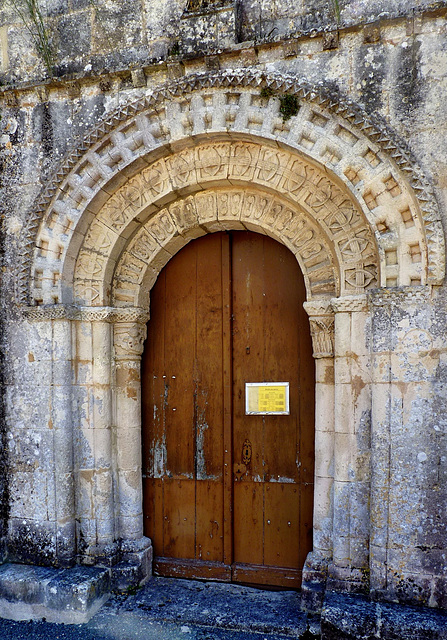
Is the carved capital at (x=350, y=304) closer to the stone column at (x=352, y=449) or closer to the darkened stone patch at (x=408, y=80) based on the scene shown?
the stone column at (x=352, y=449)

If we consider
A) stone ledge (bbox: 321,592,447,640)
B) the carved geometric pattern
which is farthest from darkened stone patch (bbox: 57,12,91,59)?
stone ledge (bbox: 321,592,447,640)

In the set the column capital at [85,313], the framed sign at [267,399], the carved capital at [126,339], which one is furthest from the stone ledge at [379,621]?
the column capital at [85,313]

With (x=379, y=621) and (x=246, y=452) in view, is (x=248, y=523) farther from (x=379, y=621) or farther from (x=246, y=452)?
(x=379, y=621)

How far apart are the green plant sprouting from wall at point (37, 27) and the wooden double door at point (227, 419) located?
70.2 inches

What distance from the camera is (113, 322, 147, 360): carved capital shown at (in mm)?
3707

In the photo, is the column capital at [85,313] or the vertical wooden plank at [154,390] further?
the vertical wooden plank at [154,390]

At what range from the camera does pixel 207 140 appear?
133 inches

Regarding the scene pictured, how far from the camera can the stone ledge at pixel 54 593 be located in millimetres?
3291

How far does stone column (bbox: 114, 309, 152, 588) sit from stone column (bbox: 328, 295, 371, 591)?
4.96 feet

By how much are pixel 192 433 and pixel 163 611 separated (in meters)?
1.25

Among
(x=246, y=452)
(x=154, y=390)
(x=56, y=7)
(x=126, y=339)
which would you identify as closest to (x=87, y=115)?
(x=56, y=7)

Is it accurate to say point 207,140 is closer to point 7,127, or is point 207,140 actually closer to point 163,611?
point 7,127

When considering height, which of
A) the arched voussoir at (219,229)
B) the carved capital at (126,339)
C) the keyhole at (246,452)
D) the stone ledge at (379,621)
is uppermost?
the arched voussoir at (219,229)

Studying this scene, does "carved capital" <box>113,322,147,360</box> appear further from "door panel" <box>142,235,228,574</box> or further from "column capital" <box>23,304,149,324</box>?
"door panel" <box>142,235,228,574</box>
